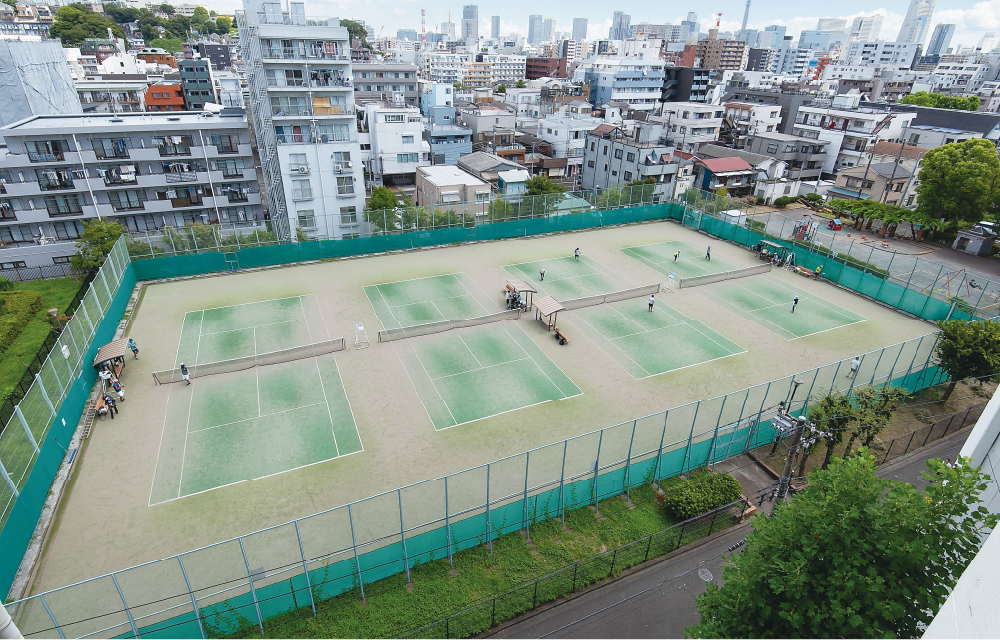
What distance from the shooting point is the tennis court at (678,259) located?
105ft

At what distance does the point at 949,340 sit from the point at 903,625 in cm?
1805

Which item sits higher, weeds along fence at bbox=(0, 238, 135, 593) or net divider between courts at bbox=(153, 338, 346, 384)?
weeds along fence at bbox=(0, 238, 135, 593)

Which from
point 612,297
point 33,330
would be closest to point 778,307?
point 612,297

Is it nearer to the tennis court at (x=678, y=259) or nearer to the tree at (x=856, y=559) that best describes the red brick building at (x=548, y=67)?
the tennis court at (x=678, y=259)

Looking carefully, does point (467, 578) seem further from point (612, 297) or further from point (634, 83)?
point (634, 83)

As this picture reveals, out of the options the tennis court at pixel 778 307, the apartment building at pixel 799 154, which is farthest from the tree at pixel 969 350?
the apartment building at pixel 799 154

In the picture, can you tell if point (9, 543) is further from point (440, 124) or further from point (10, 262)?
point (440, 124)

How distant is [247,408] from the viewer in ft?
62.6

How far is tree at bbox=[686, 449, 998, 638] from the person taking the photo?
22.8ft

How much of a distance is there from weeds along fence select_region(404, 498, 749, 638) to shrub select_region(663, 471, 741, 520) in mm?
215

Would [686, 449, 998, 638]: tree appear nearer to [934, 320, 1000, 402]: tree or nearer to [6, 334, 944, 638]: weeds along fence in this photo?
[6, 334, 944, 638]: weeds along fence

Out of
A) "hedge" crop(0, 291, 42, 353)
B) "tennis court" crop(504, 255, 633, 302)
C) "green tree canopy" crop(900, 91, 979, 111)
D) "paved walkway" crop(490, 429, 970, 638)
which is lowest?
"hedge" crop(0, 291, 42, 353)

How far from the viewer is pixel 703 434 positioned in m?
16.9

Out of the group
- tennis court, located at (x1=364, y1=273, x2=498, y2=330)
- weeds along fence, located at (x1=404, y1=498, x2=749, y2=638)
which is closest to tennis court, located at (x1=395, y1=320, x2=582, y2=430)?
tennis court, located at (x1=364, y1=273, x2=498, y2=330)
